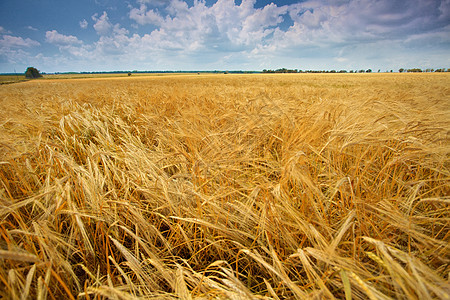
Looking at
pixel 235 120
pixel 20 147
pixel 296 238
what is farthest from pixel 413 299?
pixel 20 147

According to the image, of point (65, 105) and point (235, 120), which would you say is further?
point (65, 105)

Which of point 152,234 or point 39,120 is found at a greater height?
point 39,120

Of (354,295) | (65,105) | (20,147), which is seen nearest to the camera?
(354,295)

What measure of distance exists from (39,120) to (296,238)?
2.35 metres

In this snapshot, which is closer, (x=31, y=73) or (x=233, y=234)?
(x=233, y=234)

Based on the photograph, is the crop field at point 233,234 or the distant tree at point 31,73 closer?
the crop field at point 233,234

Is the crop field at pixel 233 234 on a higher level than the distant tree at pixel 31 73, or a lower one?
lower

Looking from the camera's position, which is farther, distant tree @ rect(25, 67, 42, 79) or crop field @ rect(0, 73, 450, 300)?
distant tree @ rect(25, 67, 42, 79)

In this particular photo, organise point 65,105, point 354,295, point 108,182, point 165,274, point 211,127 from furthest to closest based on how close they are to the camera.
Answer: point 65,105, point 211,127, point 108,182, point 165,274, point 354,295

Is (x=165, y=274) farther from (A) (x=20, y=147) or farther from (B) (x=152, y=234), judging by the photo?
(A) (x=20, y=147)

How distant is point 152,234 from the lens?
829 mm

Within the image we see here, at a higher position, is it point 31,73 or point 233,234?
point 31,73

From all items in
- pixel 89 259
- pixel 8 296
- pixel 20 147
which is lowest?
pixel 89 259

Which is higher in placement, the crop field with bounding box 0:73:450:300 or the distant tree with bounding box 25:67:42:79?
the distant tree with bounding box 25:67:42:79
